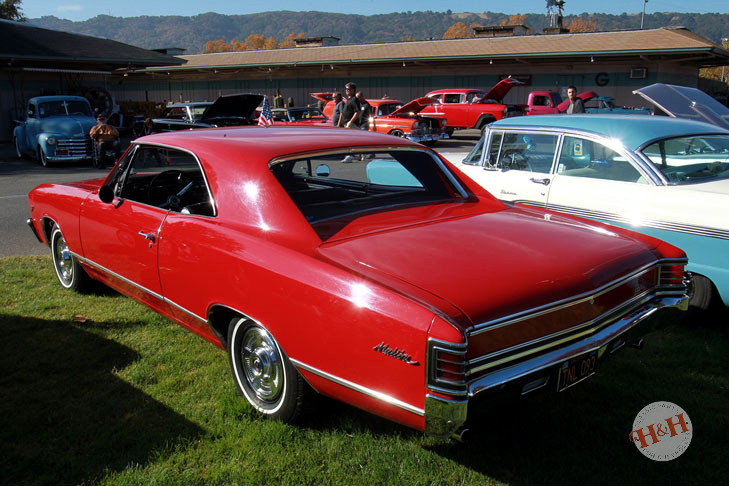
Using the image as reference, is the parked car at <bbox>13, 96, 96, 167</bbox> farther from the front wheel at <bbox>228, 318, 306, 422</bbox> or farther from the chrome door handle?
the front wheel at <bbox>228, 318, 306, 422</bbox>

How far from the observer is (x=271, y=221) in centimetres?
301

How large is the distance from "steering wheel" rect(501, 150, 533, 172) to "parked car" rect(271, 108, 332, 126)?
14627 mm

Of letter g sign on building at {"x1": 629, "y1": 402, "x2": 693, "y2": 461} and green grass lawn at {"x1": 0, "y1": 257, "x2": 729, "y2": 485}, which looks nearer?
green grass lawn at {"x1": 0, "y1": 257, "x2": 729, "y2": 485}

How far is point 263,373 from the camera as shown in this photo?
3174mm

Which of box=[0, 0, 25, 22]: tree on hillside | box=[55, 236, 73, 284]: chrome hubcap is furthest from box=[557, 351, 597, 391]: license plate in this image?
box=[0, 0, 25, 22]: tree on hillside

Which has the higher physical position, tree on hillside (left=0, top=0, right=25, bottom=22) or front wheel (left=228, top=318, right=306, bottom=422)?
tree on hillside (left=0, top=0, right=25, bottom=22)

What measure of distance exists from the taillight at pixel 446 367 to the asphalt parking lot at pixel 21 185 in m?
5.86

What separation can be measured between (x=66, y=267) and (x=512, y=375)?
4273 millimetres

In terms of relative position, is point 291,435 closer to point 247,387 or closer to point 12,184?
point 247,387

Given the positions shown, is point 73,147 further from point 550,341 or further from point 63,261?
point 550,341

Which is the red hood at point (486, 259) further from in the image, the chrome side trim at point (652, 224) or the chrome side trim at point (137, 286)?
the chrome side trim at point (652, 224)

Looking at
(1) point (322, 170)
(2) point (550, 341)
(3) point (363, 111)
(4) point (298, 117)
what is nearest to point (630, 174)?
(1) point (322, 170)

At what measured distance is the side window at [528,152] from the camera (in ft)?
18.4

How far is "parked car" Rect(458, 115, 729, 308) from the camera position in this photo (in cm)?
426
